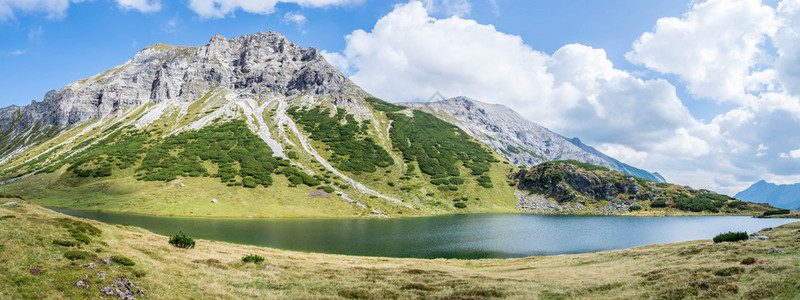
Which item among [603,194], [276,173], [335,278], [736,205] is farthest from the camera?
[603,194]

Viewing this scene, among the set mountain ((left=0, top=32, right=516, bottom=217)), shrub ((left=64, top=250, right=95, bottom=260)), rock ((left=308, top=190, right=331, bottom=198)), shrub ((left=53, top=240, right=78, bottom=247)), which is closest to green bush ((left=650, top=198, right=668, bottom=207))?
mountain ((left=0, top=32, right=516, bottom=217))

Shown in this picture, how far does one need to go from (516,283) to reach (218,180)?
113 m

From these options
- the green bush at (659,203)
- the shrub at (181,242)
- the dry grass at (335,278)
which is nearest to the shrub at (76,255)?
the dry grass at (335,278)

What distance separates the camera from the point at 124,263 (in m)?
21.8

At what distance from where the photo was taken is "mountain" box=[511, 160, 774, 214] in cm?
13675

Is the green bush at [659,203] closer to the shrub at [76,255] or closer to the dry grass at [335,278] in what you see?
the dry grass at [335,278]

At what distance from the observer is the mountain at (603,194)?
449 ft

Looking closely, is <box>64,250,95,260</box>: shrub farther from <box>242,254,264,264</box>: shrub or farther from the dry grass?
<box>242,254,264,264</box>: shrub

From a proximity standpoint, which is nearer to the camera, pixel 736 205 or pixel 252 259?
pixel 252 259

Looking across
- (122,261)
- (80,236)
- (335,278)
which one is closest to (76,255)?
(122,261)

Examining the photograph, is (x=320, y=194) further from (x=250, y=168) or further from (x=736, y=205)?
(x=736, y=205)

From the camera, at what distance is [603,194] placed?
485 feet

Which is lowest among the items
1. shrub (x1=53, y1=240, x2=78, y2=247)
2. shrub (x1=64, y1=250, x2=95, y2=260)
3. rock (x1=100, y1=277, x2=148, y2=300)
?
rock (x1=100, y1=277, x2=148, y2=300)

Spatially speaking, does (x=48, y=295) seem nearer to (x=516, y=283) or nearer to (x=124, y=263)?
(x=124, y=263)
